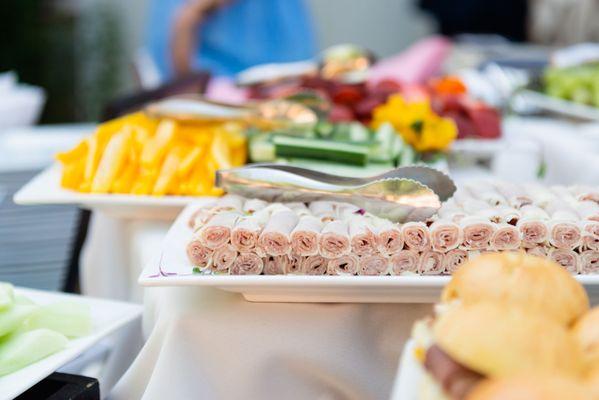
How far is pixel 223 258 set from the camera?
2.08ft

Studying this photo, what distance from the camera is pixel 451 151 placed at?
1255 millimetres

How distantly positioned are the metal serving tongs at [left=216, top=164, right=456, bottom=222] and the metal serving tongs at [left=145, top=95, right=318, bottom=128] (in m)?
0.36

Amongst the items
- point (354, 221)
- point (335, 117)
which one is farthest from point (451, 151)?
point (354, 221)

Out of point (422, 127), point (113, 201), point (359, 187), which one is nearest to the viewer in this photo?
point (359, 187)

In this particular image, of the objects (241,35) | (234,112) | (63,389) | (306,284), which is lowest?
(63,389)

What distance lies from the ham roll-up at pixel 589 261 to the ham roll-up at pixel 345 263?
21 centimetres

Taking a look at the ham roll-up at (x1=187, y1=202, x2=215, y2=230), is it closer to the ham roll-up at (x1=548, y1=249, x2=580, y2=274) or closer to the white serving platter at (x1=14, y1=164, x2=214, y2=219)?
the white serving platter at (x1=14, y1=164, x2=214, y2=219)

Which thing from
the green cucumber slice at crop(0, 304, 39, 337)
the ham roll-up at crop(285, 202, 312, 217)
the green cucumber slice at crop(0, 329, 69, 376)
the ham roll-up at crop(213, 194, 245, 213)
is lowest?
the green cucumber slice at crop(0, 329, 69, 376)

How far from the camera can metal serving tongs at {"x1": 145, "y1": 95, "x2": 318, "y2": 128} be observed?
111cm

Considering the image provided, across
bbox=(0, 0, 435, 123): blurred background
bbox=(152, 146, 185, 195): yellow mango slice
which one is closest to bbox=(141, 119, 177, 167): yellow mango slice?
bbox=(152, 146, 185, 195): yellow mango slice

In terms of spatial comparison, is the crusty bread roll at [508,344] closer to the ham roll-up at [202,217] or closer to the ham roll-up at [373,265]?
the ham roll-up at [373,265]

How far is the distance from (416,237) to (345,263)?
0.07m

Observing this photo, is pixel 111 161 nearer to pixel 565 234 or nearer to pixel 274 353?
pixel 274 353

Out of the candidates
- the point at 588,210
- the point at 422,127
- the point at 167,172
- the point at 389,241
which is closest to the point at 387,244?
the point at 389,241
